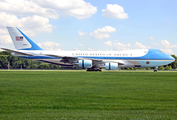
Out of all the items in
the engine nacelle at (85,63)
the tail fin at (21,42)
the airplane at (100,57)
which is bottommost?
the engine nacelle at (85,63)

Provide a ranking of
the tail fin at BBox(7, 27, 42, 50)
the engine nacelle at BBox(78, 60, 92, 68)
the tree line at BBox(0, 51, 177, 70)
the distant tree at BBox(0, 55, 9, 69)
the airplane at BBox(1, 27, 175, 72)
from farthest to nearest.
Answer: the tree line at BBox(0, 51, 177, 70) → the distant tree at BBox(0, 55, 9, 69) → the tail fin at BBox(7, 27, 42, 50) → the airplane at BBox(1, 27, 175, 72) → the engine nacelle at BBox(78, 60, 92, 68)

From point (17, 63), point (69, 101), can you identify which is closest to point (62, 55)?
point (69, 101)

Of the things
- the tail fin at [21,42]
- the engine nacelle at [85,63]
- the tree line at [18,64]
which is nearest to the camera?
the engine nacelle at [85,63]

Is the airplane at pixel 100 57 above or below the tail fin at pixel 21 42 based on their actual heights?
below

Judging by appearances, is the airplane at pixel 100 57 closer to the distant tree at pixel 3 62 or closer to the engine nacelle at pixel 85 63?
the engine nacelle at pixel 85 63

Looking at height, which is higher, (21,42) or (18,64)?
(21,42)

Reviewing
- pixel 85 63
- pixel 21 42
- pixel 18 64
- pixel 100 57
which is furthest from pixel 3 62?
pixel 85 63

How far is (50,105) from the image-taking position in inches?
296

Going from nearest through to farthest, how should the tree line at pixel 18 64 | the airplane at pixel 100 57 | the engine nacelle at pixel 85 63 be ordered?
the engine nacelle at pixel 85 63 → the airplane at pixel 100 57 → the tree line at pixel 18 64

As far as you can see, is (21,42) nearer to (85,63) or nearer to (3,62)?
(85,63)

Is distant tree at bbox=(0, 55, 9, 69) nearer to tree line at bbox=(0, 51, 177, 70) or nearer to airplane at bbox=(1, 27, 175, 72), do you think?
tree line at bbox=(0, 51, 177, 70)

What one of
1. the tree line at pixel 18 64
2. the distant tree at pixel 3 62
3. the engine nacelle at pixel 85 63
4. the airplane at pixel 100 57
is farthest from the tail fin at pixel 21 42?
the distant tree at pixel 3 62

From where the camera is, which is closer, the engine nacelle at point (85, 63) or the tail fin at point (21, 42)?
the engine nacelle at point (85, 63)

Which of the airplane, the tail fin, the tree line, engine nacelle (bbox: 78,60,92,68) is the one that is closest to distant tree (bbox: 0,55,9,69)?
the tree line
